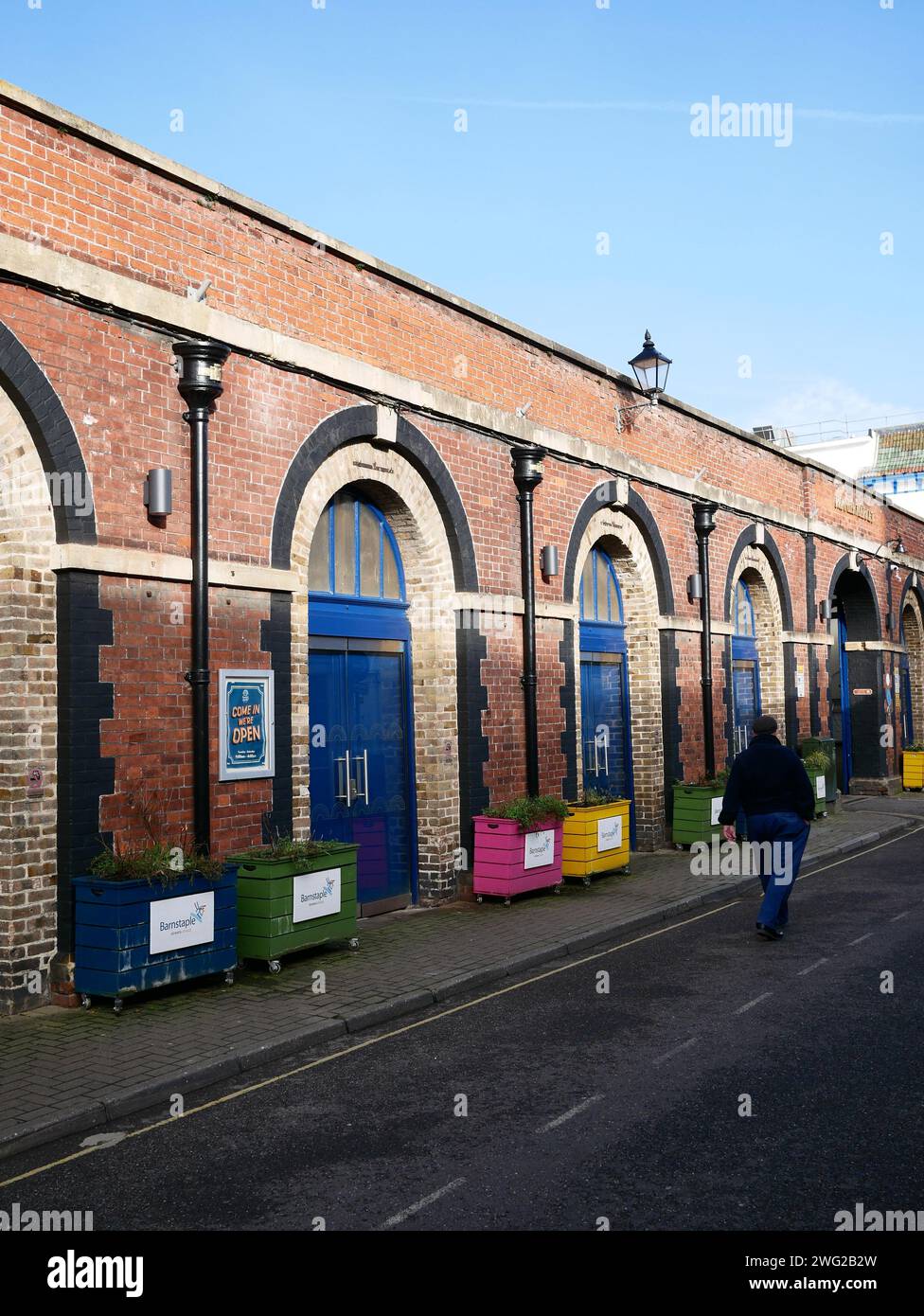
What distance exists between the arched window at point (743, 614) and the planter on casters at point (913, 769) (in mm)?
7287

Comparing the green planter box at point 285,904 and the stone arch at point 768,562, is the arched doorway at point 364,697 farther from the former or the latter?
the stone arch at point 768,562

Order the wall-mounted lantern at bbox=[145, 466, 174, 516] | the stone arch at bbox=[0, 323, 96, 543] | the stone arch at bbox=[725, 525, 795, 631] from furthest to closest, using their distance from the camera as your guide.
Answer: the stone arch at bbox=[725, 525, 795, 631] < the wall-mounted lantern at bbox=[145, 466, 174, 516] < the stone arch at bbox=[0, 323, 96, 543]

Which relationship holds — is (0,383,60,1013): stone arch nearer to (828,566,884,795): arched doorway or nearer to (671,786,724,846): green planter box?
(671,786,724,846): green planter box

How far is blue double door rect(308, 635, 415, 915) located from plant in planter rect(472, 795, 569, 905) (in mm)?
730

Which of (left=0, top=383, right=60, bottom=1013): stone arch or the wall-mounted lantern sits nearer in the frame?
(left=0, top=383, right=60, bottom=1013): stone arch

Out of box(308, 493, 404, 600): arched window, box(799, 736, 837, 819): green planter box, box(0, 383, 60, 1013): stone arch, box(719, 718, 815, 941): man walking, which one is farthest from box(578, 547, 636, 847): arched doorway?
box(0, 383, 60, 1013): stone arch

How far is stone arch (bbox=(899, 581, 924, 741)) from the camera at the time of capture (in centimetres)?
2861

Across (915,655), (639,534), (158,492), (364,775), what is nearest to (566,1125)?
(158,492)

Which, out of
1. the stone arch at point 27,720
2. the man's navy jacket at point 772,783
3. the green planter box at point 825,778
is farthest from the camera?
the green planter box at point 825,778

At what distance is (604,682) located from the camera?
1527 centimetres

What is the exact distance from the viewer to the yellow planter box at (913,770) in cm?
2498

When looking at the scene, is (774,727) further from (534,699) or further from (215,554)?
(215,554)

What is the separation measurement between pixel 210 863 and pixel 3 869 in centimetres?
131

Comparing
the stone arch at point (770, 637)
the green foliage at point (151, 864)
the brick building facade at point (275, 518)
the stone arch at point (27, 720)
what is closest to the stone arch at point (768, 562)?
the stone arch at point (770, 637)
